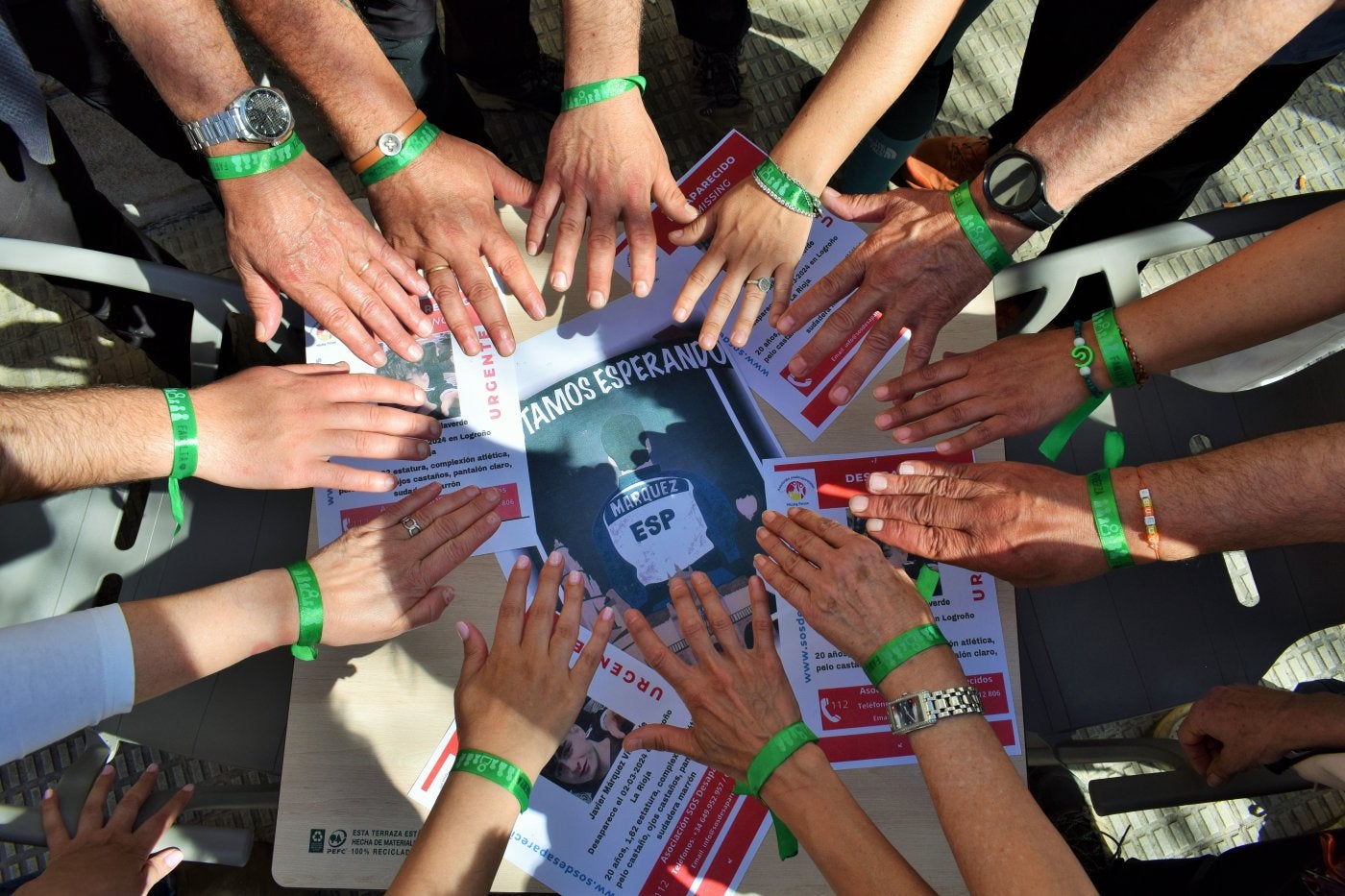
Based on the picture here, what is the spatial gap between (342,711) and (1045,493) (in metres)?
0.98

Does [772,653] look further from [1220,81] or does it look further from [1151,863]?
[1220,81]

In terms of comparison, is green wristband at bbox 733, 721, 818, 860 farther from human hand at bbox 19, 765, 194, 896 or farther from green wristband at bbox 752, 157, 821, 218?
human hand at bbox 19, 765, 194, 896

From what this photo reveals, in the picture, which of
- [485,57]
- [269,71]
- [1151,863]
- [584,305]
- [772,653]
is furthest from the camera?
[269,71]

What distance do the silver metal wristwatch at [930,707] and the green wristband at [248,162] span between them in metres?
1.13

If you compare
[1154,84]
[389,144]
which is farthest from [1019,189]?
[389,144]

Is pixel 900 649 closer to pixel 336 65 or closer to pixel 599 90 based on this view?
pixel 599 90

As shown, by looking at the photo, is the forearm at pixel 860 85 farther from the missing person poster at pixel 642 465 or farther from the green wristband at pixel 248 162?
the green wristband at pixel 248 162

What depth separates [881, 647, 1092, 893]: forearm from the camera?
941 millimetres

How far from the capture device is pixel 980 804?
39.1 inches

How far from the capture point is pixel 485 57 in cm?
186

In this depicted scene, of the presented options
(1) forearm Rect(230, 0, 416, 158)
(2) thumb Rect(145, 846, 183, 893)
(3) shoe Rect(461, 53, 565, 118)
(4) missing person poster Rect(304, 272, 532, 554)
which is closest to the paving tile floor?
(3) shoe Rect(461, 53, 565, 118)

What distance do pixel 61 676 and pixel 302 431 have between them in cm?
40

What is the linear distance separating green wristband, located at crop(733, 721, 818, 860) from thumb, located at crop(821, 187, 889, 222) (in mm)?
744

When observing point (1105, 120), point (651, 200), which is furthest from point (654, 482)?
point (1105, 120)
